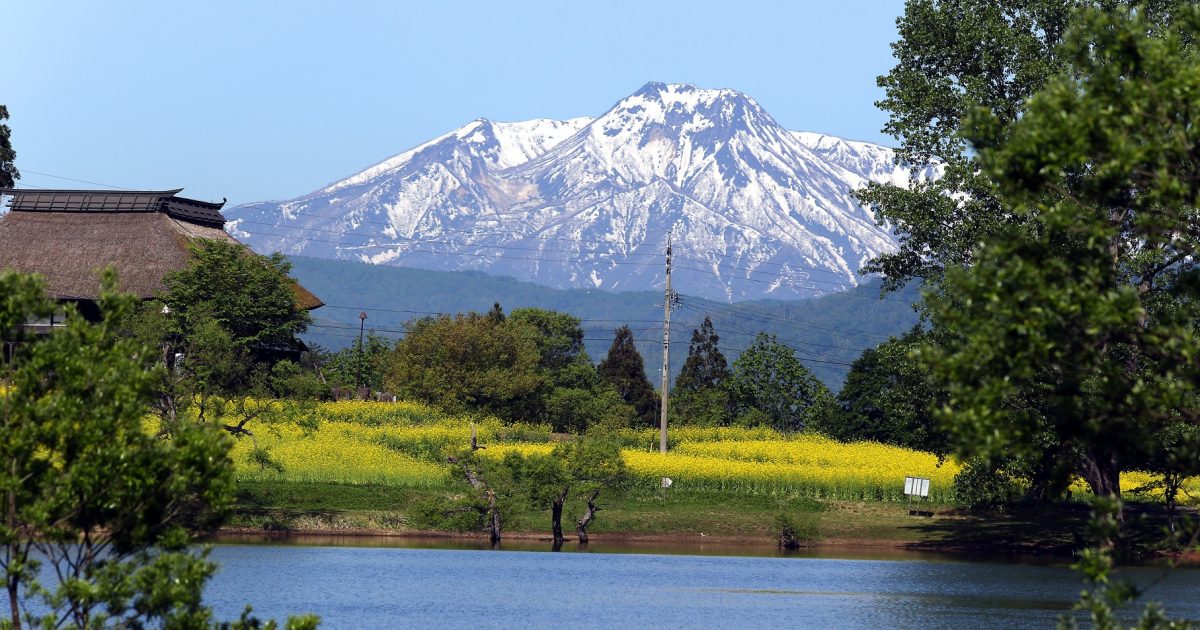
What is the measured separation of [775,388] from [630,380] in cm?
1368

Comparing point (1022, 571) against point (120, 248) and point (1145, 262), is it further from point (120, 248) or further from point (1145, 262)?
point (120, 248)

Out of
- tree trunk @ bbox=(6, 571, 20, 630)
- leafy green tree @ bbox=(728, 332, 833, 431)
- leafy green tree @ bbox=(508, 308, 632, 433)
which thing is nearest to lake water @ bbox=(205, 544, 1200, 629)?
tree trunk @ bbox=(6, 571, 20, 630)

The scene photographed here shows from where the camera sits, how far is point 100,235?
295 feet

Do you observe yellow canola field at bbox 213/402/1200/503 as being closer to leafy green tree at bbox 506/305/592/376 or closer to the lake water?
the lake water

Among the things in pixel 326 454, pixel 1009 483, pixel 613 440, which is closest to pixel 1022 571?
pixel 1009 483

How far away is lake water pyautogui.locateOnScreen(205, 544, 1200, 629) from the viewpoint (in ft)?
111

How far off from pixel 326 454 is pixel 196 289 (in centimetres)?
869

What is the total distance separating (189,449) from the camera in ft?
61.5

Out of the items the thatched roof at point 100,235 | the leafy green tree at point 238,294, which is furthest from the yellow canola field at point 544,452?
the thatched roof at point 100,235

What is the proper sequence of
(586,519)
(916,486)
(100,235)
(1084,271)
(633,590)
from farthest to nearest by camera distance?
(100,235), (916,486), (586,519), (633,590), (1084,271)

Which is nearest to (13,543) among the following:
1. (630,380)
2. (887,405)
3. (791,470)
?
(887,405)

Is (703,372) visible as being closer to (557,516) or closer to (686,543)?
(686,543)

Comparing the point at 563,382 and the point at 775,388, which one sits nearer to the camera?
the point at 775,388

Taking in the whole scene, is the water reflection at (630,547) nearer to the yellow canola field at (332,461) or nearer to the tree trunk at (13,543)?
the yellow canola field at (332,461)
